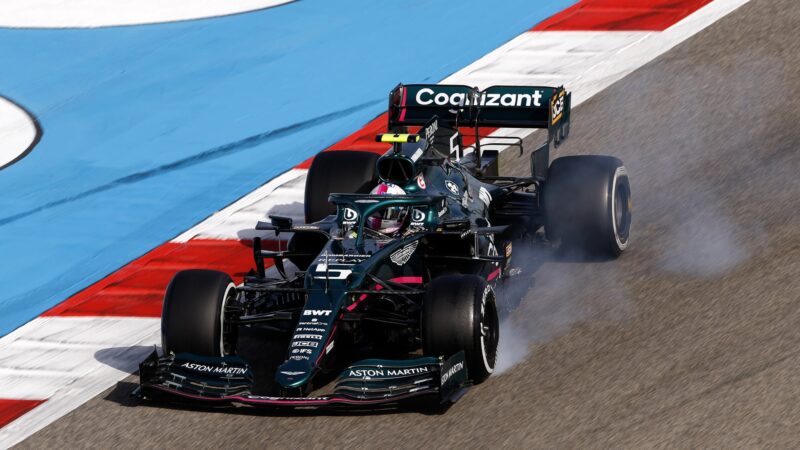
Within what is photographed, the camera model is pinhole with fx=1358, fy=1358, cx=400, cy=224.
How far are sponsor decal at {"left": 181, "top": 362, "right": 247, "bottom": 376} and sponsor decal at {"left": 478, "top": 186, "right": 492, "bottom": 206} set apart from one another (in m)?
2.83

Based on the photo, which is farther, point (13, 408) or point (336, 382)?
point (13, 408)

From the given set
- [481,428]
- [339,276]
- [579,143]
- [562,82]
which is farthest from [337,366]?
[562,82]

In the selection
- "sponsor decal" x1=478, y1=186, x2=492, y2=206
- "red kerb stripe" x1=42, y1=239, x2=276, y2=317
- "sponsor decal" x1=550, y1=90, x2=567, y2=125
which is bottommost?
"red kerb stripe" x1=42, y1=239, x2=276, y2=317

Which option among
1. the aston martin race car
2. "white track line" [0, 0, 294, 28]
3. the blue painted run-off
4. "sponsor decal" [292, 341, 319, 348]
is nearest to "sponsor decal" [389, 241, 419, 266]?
the aston martin race car

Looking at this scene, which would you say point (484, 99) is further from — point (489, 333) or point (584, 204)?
point (489, 333)

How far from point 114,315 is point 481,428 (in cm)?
389

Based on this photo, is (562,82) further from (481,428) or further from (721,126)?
(481,428)

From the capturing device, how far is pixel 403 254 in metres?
9.29

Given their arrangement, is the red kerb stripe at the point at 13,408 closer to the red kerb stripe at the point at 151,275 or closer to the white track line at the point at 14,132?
the red kerb stripe at the point at 151,275

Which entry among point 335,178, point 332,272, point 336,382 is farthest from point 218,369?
point 335,178

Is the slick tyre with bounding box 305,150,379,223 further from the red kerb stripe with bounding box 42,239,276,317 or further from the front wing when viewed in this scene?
the front wing

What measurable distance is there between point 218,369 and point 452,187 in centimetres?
250

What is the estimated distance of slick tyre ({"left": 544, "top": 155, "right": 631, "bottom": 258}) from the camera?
10.3 metres

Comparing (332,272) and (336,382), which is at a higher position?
(332,272)
